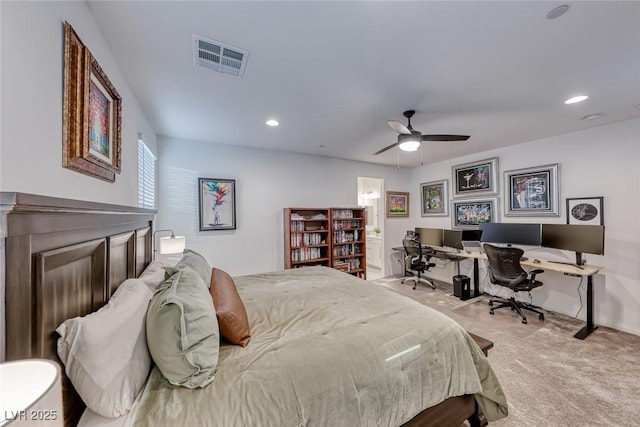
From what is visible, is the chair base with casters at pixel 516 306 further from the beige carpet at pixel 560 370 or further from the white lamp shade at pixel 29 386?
the white lamp shade at pixel 29 386

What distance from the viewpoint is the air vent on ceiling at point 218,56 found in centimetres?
162

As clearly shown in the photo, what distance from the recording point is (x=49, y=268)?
2.55ft

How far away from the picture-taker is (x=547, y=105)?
2.54 meters

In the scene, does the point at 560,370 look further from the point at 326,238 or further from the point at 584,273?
the point at 326,238

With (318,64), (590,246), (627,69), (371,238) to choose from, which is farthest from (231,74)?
(371,238)

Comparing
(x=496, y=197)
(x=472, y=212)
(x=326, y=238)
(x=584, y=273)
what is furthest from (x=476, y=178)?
(x=326, y=238)

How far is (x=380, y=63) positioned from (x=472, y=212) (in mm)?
3816

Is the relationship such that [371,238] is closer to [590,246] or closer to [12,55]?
[590,246]

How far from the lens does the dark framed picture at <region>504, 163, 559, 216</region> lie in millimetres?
3584

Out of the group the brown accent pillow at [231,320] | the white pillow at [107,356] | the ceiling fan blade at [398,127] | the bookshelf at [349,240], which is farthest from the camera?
the bookshelf at [349,240]

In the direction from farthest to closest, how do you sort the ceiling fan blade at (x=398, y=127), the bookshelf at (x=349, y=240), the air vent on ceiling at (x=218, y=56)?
the bookshelf at (x=349, y=240) → the ceiling fan blade at (x=398, y=127) → the air vent on ceiling at (x=218, y=56)

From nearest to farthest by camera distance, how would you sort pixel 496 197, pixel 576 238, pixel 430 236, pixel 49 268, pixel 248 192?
pixel 49 268
pixel 576 238
pixel 248 192
pixel 496 197
pixel 430 236

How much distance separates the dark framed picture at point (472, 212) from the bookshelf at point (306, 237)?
258 cm

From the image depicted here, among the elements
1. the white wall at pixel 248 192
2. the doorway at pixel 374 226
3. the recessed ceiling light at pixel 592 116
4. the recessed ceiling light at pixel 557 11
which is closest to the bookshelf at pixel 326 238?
the white wall at pixel 248 192
